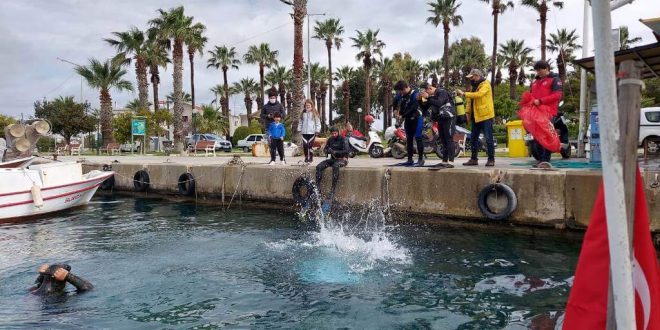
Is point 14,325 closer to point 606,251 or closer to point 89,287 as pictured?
point 89,287

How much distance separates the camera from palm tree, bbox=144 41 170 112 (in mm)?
41281

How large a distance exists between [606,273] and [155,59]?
4573cm

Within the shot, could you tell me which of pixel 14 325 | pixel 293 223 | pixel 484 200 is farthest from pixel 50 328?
pixel 484 200

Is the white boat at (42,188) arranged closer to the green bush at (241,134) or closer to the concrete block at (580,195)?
the concrete block at (580,195)

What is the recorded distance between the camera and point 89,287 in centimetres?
607

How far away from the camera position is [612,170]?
7.02 ft

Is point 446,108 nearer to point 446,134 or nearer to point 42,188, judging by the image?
point 446,134

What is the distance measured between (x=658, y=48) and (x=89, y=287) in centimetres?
687

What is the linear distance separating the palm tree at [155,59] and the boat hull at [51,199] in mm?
27014

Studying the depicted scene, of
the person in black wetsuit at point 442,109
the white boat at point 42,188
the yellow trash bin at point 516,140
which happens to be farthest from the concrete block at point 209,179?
the yellow trash bin at point 516,140

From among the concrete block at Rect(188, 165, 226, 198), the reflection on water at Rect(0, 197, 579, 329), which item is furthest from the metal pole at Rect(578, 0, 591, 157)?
the concrete block at Rect(188, 165, 226, 198)

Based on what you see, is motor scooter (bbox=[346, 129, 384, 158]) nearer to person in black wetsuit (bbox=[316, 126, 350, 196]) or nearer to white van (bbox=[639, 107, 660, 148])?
person in black wetsuit (bbox=[316, 126, 350, 196])

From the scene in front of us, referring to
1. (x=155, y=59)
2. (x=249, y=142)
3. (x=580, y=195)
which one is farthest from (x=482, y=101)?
(x=155, y=59)

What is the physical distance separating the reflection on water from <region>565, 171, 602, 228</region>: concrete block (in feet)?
1.44
